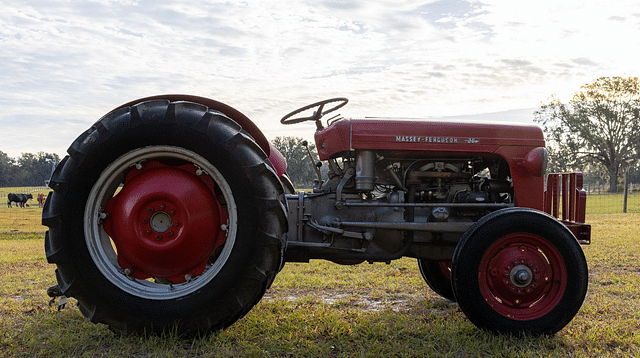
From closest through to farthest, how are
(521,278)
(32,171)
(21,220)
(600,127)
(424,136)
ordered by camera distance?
(521,278)
(424,136)
(21,220)
(600,127)
(32,171)

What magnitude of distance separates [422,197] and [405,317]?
966mm

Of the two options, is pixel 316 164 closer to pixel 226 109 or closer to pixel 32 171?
pixel 226 109

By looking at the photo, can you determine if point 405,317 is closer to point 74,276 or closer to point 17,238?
point 74,276

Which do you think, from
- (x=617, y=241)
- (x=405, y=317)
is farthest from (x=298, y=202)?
(x=617, y=241)

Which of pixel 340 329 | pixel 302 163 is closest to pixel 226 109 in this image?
pixel 340 329

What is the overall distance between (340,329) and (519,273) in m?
1.28

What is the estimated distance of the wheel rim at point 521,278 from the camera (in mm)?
3176

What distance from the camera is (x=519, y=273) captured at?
10.4ft

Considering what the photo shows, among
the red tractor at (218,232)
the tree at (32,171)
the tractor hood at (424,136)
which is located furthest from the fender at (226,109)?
the tree at (32,171)

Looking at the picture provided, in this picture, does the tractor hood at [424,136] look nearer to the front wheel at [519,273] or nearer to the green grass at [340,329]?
the front wheel at [519,273]

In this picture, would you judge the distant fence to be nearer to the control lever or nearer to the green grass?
the green grass

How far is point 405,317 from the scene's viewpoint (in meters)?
3.65

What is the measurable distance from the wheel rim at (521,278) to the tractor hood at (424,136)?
2.98 ft

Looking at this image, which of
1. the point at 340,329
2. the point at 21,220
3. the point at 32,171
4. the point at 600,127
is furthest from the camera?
the point at 32,171
